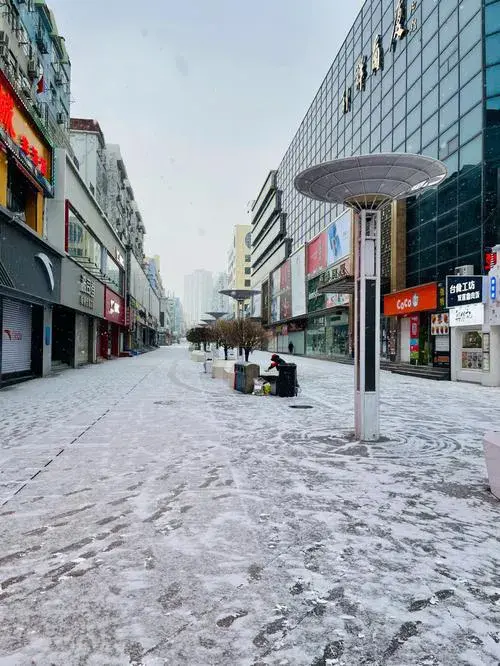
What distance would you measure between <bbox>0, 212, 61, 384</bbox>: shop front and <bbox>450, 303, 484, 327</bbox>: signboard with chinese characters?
735 inches

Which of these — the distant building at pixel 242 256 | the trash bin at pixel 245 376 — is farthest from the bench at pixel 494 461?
the distant building at pixel 242 256

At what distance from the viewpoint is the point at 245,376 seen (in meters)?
15.0

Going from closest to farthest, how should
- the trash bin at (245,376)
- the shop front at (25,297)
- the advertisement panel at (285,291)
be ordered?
the shop front at (25,297), the trash bin at (245,376), the advertisement panel at (285,291)

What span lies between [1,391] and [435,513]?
14.3 m

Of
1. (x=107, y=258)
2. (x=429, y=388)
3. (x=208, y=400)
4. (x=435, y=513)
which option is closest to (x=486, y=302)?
(x=429, y=388)

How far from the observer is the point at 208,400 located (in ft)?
43.4

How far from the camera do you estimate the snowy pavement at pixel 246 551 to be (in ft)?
8.43

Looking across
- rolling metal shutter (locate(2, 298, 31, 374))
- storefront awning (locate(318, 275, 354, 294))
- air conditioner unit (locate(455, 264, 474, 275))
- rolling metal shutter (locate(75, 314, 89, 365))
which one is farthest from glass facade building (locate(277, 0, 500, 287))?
rolling metal shutter (locate(75, 314, 89, 365))

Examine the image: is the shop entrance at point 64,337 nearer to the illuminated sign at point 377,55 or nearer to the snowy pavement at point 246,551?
the snowy pavement at point 246,551

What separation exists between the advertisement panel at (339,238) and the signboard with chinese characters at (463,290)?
586 inches

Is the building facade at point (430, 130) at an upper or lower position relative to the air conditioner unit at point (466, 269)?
upper

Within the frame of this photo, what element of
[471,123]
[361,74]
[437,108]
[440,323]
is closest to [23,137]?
[471,123]

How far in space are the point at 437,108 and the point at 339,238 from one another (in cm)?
1453

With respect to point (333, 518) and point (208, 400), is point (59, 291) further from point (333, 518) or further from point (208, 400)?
point (333, 518)
